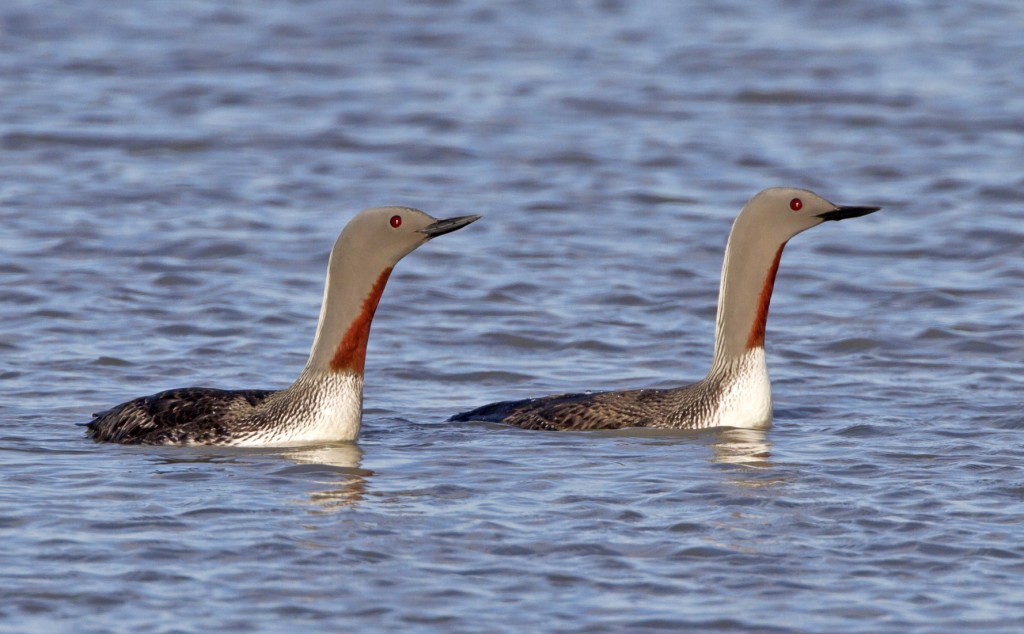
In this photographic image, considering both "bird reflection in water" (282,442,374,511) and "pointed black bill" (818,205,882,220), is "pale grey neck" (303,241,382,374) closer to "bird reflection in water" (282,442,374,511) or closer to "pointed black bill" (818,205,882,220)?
"bird reflection in water" (282,442,374,511)

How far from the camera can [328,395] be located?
7891mm

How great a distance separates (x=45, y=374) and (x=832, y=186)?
668 centimetres

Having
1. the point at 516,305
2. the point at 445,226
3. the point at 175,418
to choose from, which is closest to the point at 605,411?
the point at 445,226

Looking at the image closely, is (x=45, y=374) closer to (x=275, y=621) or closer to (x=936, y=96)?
(x=275, y=621)

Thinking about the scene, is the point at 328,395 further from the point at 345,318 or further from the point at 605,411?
the point at 605,411

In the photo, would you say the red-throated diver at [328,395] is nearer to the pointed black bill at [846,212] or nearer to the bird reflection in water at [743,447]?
the bird reflection in water at [743,447]

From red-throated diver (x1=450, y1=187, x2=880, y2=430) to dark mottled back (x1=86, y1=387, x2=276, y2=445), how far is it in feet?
3.74

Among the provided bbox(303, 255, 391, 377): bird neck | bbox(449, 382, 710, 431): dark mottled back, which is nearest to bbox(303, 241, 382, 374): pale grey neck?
bbox(303, 255, 391, 377): bird neck

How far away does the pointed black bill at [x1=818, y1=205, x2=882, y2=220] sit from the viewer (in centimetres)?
816

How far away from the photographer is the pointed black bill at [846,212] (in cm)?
816

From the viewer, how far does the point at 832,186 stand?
13742 millimetres

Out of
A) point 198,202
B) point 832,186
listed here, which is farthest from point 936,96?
point 198,202

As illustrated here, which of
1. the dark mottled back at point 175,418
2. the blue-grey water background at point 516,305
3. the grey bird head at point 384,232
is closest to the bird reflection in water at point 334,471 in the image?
the blue-grey water background at point 516,305

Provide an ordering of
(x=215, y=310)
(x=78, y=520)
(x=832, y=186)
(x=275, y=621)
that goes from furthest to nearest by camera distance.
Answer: (x=832, y=186) < (x=215, y=310) < (x=78, y=520) < (x=275, y=621)
